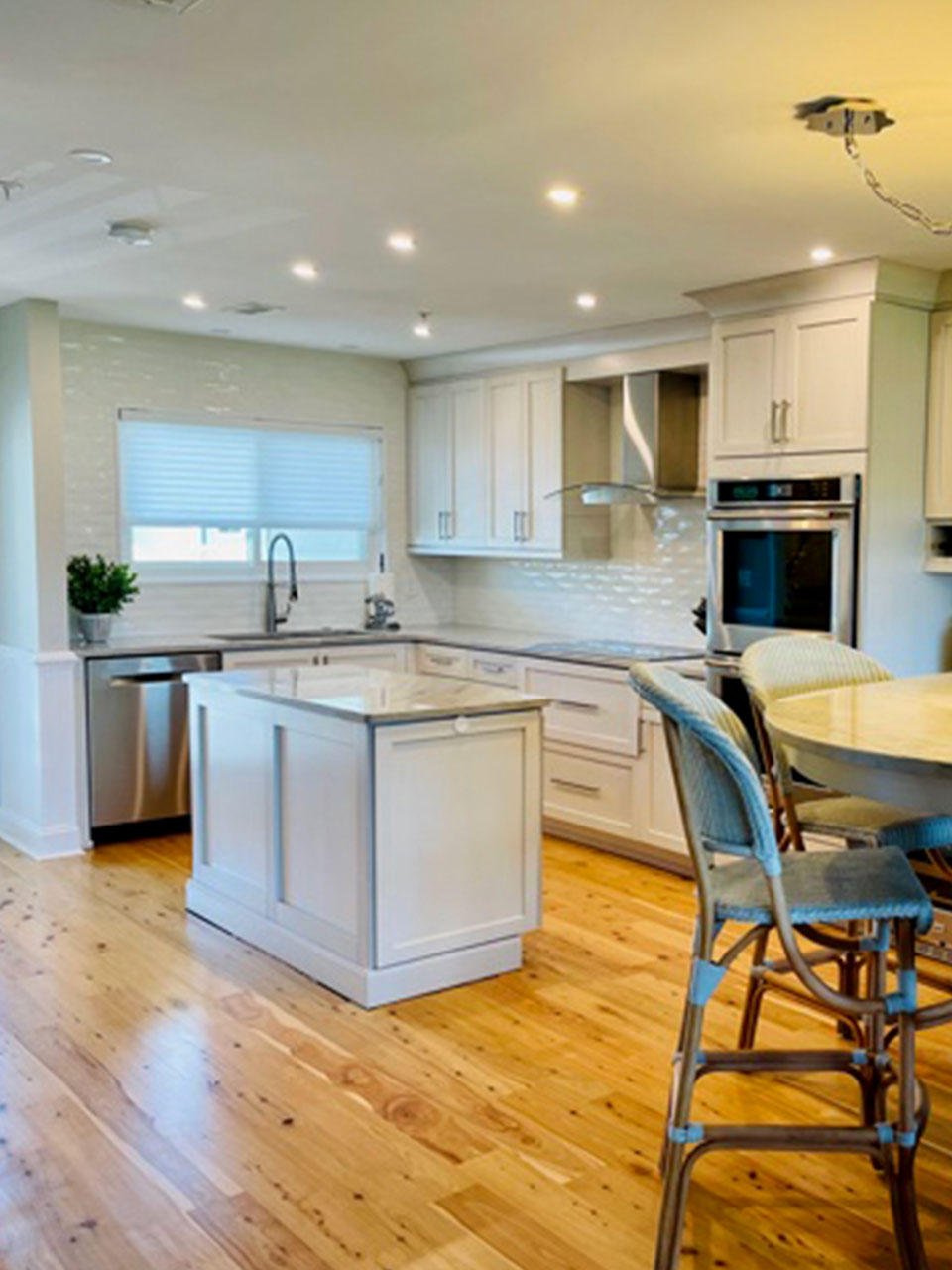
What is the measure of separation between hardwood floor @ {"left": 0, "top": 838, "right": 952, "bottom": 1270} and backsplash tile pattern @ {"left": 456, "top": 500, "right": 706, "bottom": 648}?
2.03 meters

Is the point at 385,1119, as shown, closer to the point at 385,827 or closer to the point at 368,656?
the point at 385,827

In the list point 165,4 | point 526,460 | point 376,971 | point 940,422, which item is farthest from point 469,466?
point 165,4

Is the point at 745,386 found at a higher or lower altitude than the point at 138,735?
higher

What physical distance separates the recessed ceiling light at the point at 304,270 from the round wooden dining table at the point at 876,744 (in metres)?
2.65

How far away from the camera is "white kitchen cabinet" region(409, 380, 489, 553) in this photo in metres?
6.52

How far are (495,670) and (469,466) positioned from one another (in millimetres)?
1286

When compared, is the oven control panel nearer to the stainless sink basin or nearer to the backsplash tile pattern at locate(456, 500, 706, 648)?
the backsplash tile pattern at locate(456, 500, 706, 648)

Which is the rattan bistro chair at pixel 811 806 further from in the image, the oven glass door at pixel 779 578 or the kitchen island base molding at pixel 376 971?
the oven glass door at pixel 779 578

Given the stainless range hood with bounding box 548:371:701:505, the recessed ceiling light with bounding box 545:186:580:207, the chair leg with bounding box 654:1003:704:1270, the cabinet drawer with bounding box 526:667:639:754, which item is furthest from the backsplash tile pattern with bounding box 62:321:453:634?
the chair leg with bounding box 654:1003:704:1270

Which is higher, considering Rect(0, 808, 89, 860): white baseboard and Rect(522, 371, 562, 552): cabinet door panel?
Rect(522, 371, 562, 552): cabinet door panel

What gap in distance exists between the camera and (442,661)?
634 centimetres

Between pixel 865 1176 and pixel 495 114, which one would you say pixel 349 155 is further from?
pixel 865 1176

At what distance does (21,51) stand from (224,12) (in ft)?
1.64

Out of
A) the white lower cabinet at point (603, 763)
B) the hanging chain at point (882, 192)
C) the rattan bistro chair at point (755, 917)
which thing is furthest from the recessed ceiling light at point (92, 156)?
the white lower cabinet at point (603, 763)
